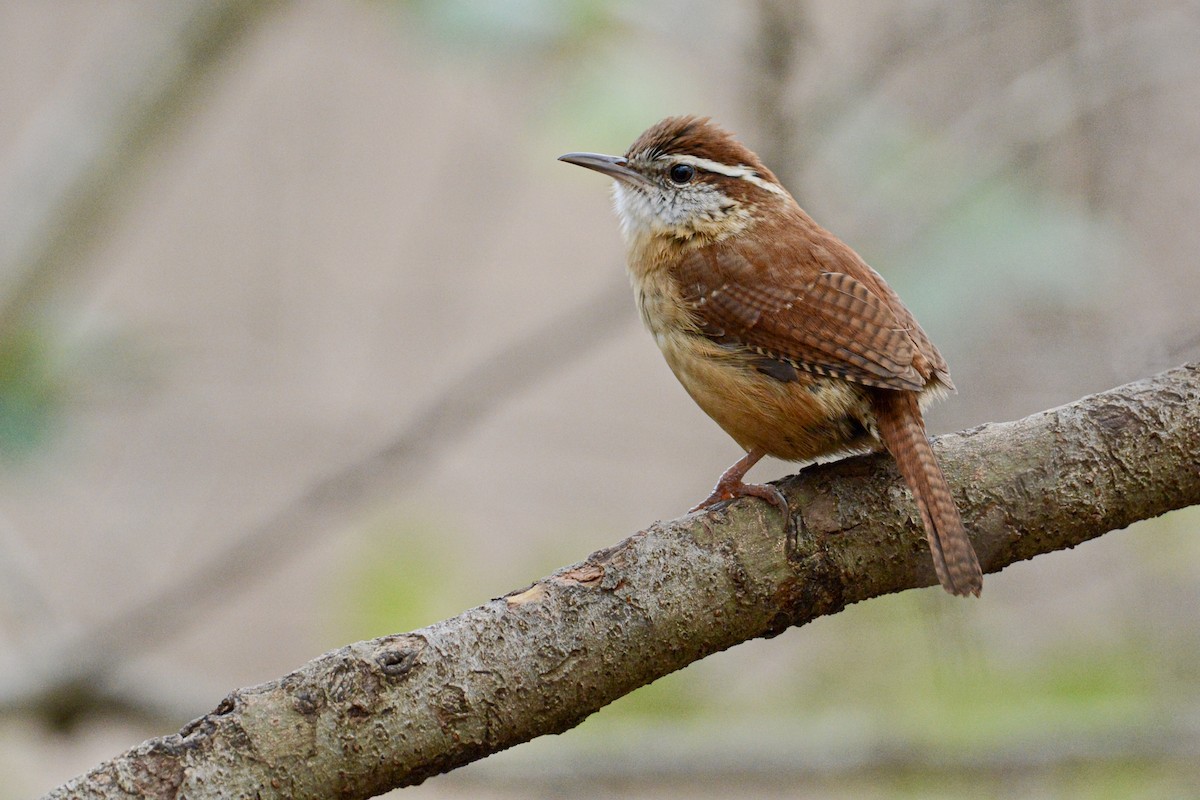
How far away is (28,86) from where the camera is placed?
8.02 meters

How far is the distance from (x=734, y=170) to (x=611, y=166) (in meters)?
0.39

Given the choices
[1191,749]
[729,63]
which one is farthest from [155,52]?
[1191,749]

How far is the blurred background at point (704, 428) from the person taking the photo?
161 inches

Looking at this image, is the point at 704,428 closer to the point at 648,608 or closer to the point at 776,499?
the point at 776,499

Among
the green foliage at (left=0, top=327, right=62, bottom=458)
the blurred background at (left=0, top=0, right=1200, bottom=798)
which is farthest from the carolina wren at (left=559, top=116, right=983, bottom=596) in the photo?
the green foliage at (left=0, top=327, right=62, bottom=458)

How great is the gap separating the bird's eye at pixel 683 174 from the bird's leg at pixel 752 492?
1037mm

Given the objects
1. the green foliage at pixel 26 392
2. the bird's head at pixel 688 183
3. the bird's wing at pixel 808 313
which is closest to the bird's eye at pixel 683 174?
the bird's head at pixel 688 183

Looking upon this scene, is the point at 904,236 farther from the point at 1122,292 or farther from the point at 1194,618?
the point at 1194,618

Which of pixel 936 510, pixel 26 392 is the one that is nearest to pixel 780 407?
pixel 936 510

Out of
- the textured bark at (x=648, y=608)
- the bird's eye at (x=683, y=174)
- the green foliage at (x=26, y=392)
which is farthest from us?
the green foliage at (x=26, y=392)

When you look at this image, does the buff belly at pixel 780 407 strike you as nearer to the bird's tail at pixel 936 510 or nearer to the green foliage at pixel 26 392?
the bird's tail at pixel 936 510

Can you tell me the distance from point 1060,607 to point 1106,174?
267cm

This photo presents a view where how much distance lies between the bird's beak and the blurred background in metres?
0.38

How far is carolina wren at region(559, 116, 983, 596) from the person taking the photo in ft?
9.52
